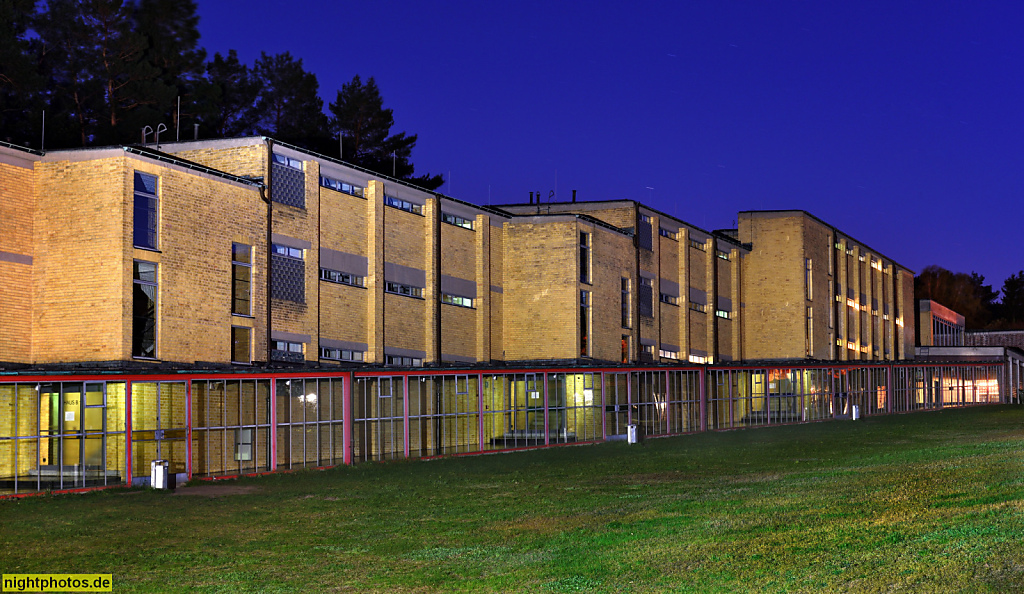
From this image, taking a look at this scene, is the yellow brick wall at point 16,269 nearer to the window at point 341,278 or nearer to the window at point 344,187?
the window at point 341,278

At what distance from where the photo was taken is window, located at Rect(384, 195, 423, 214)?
5805 centimetres

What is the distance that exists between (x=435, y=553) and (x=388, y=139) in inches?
2939

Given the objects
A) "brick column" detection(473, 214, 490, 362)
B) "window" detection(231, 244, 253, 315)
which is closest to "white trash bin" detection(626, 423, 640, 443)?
"window" detection(231, 244, 253, 315)

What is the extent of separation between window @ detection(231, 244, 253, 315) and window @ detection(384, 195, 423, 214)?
38.1ft

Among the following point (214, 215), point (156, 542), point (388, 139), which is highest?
point (388, 139)

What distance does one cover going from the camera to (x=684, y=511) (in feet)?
77.4

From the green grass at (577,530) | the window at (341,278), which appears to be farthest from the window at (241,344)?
the green grass at (577,530)

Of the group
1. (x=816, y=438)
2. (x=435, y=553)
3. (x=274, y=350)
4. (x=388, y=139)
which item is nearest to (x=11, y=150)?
(x=274, y=350)

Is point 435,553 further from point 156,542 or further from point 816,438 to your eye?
point 816,438

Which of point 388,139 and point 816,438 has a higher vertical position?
point 388,139

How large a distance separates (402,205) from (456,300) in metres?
7.42

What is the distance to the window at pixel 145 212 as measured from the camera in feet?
141

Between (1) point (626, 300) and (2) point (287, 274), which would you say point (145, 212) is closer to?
(2) point (287, 274)

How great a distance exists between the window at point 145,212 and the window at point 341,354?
1137 centimetres
